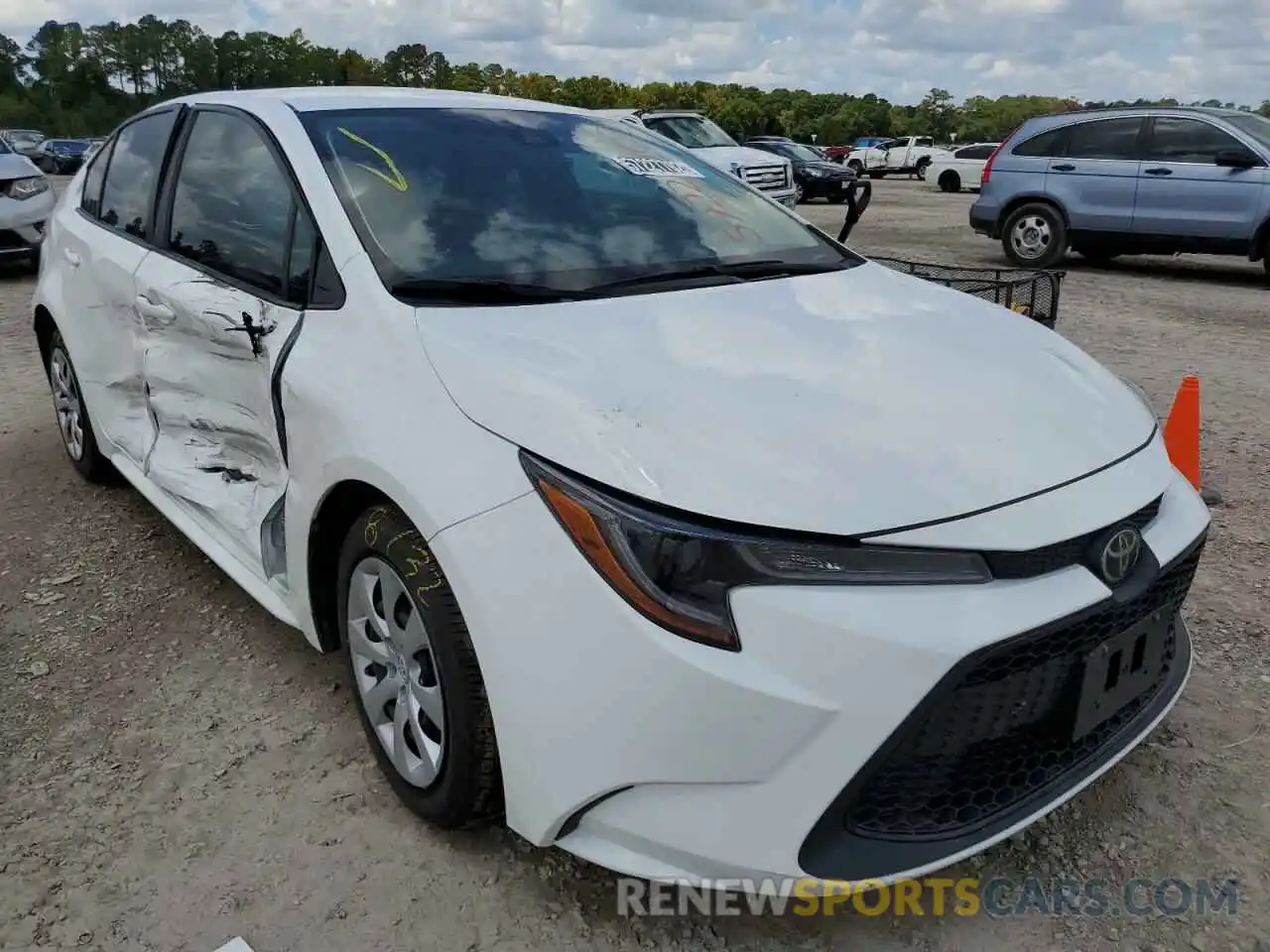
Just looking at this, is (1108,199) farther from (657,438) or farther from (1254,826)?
(657,438)

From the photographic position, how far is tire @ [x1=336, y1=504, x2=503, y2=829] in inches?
79.1

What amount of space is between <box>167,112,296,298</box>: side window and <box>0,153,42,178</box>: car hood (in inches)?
325

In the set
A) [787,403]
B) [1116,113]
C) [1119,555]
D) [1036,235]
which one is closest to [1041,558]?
[1119,555]

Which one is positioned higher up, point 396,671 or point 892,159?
point 892,159

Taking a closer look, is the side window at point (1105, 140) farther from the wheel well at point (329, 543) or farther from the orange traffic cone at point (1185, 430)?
the wheel well at point (329, 543)

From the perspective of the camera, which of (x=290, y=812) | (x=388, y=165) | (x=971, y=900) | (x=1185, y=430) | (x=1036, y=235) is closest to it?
(x=971, y=900)

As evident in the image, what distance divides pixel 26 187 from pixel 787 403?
34.6 feet

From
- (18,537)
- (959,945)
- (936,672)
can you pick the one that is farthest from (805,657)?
(18,537)

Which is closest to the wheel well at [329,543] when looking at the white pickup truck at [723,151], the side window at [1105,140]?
the side window at [1105,140]

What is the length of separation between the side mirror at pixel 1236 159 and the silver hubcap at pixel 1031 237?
1.68m

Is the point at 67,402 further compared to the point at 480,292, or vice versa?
the point at 67,402

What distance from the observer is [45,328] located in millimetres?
4465

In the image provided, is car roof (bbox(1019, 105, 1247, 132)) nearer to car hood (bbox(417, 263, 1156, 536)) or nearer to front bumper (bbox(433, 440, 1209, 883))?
car hood (bbox(417, 263, 1156, 536))

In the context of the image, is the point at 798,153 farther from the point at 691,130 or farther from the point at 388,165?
the point at 388,165
